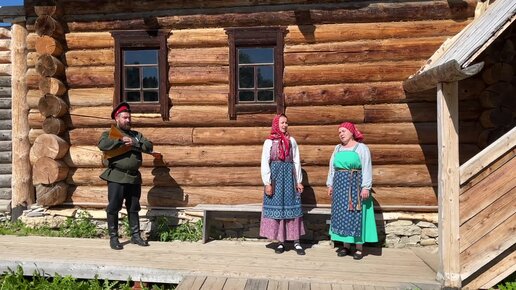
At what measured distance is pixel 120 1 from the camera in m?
6.38

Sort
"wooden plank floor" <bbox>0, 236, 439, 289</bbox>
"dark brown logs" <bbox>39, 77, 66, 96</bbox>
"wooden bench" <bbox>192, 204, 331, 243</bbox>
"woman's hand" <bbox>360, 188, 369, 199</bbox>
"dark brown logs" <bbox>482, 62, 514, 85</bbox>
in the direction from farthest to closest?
"dark brown logs" <bbox>39, 77, 66, 96</bbox> → "wooden bench" <bbox>192, 204, 331, 243</bbox> → "dark brown logs" <bbox>482, 62, 514, 85</bbox> → "woman's hand" <bbox>360, 188, 369, 199</bbox> → "wooden plank floor" <bbox>0, 236, 439, 289</bbox>

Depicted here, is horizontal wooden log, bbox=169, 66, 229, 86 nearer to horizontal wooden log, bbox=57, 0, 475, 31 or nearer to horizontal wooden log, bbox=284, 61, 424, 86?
horizontal wooden log, bbox=57, 0, 475, 31

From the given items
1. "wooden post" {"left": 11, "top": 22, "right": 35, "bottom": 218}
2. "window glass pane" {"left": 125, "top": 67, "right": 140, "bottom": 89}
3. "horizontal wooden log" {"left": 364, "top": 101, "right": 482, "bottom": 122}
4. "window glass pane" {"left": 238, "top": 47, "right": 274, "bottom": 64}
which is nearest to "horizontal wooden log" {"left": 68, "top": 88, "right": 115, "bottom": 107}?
"window glass pane" {"left": 125, "top": 67, "right": 140, "bottom": 89}

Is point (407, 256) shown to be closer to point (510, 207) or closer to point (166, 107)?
point (510, 207)

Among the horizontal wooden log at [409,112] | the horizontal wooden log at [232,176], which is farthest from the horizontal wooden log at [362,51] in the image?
the horizontal wooden log at [232,176]

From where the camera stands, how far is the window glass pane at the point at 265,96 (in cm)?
622

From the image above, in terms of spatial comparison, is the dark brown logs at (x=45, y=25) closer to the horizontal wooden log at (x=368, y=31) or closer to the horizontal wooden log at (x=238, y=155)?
the horizontal wooden log at (x=238, y=155)

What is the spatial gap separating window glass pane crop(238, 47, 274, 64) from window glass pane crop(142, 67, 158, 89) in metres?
1.42

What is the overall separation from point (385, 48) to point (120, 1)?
4.33 meters

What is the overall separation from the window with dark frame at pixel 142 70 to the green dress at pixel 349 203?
2932 millimetres

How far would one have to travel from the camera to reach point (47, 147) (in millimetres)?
6105

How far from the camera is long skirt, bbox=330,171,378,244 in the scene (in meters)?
4.98

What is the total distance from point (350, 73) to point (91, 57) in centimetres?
424

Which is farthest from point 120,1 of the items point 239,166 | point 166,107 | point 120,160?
point 239,166
